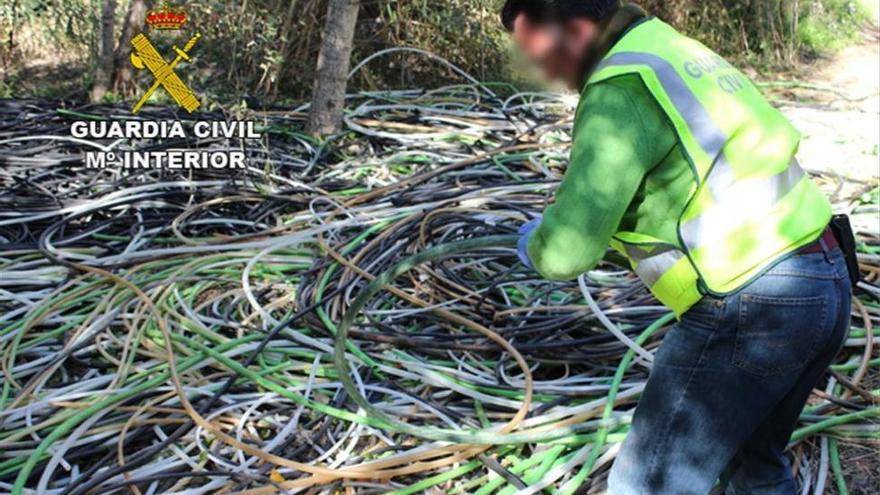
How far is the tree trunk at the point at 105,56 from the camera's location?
6.18 metres

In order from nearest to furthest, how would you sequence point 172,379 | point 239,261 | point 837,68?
point 172,379, point 239,261, point 837,68

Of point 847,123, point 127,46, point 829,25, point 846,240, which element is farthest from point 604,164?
point 829,25

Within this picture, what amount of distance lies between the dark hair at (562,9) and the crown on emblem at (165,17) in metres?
5.57

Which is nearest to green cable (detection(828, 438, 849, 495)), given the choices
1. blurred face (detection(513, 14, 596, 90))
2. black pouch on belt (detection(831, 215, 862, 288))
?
black pouch on belt (detection(831, 215, 862, 288))

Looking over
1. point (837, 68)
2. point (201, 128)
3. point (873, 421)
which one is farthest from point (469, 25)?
point (873, 421)

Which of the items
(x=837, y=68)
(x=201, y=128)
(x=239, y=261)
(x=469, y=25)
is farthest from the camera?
(x=837, y=68)

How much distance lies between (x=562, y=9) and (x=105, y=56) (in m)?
5.72

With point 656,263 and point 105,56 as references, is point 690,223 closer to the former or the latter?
point 656,263

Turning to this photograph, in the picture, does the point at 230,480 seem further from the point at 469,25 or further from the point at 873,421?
the point at 469,25

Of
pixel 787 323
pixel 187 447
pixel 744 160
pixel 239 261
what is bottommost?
pixel 187 447

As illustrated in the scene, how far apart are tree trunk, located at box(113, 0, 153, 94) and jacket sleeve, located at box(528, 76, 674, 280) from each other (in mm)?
5681

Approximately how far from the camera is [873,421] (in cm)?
259

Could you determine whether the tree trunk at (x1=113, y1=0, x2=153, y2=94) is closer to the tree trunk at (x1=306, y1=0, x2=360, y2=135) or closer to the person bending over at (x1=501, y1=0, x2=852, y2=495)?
the tree trunk at (x1=306, y1=0, x2=360, y2=135)

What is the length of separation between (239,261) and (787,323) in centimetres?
258
